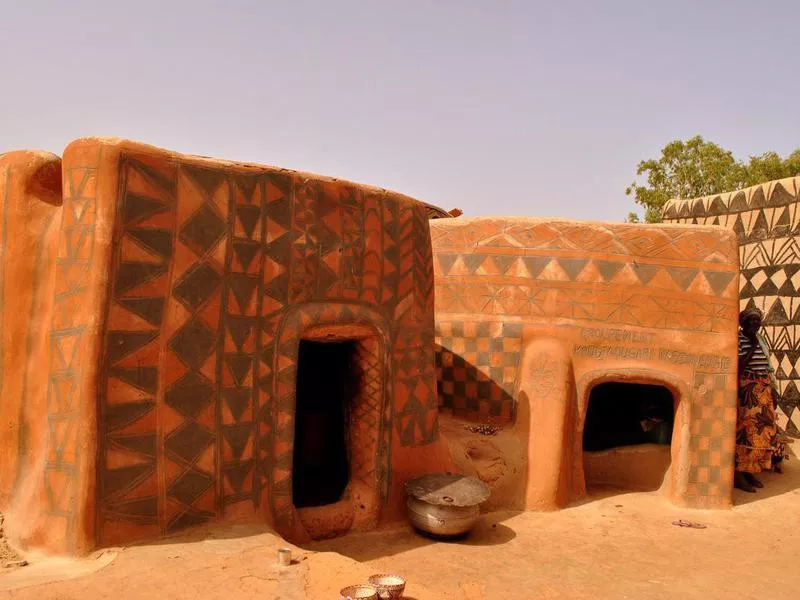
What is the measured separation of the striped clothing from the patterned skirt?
0.41 ft

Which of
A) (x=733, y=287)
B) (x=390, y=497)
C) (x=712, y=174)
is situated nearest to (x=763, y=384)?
(x=733, y=287)

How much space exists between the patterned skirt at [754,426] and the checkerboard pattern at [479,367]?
3762 millimetres

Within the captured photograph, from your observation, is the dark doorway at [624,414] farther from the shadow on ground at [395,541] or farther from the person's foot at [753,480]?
the shadow on ground at [395,541]

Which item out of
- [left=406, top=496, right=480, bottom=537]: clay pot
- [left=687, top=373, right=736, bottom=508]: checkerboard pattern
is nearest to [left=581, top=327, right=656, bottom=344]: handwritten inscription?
[left=687, top=373, right=736, bottom=508]: checkerboard pattern

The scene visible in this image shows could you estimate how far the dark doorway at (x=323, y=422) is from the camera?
7.64 metres

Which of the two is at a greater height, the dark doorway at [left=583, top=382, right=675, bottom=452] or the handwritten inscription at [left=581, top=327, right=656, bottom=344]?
the handwritten inscription at [left=581, top=327, right=656, bottom=344]

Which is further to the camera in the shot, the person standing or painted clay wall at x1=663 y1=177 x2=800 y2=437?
painted clay wall at x1=663 y1=177 x2=800 y2=437

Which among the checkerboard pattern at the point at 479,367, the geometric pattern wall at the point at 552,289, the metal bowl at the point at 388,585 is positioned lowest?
the metal bowl at the point at 388,585

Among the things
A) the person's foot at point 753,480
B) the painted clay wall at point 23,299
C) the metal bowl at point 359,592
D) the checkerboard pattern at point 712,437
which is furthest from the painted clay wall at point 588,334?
the painted clay wall at point 23,299

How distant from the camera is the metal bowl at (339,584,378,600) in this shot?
15.3 ft

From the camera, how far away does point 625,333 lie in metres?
9.46

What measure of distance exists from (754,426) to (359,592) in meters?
7.99

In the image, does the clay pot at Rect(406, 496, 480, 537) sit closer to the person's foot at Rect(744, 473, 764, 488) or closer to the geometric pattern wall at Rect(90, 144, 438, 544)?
the geometric pattern wall at Rect(90, 144, 438, 544)

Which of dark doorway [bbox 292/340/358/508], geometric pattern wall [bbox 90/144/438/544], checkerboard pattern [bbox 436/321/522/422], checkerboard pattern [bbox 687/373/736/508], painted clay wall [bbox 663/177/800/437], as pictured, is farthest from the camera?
painted clay wall [bbox 663/177/800/437]
